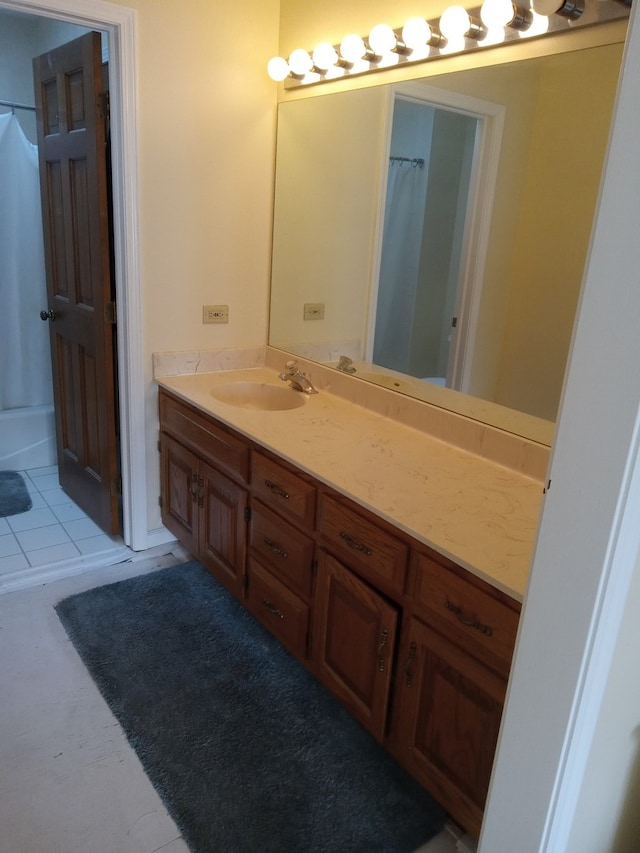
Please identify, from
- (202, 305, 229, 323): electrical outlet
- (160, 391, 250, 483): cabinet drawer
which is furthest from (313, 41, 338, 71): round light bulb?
(160, 391, 250, 483): cabinet drawer

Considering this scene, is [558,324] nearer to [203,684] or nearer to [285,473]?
[285,473]

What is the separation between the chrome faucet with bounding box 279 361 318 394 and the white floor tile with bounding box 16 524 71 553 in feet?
4.10

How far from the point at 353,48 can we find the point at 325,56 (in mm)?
162

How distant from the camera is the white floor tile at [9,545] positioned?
8.77 ft

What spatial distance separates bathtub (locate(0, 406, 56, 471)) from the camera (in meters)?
3.51

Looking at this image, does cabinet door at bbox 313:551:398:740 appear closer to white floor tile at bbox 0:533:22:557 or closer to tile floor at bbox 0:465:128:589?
tile floor at bbox 0:465:128:589

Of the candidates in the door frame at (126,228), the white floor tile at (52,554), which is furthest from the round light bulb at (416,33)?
the white floor tile at (52,554)

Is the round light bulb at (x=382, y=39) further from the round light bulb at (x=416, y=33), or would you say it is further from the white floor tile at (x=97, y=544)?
the white floor tile at (x=97, y=544)

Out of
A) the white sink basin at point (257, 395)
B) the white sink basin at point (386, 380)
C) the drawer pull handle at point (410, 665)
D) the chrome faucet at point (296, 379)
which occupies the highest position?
the white sink basin at point (386, 380)

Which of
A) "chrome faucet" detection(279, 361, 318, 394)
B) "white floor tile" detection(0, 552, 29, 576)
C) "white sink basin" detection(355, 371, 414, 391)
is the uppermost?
"white sink basin" detection(355, 371, 414, 391)

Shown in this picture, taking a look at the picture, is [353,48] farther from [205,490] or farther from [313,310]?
[205,490]

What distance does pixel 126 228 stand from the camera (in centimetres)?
234

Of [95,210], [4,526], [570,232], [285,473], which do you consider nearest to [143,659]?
[285,473]

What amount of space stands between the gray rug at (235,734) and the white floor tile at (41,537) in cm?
45
